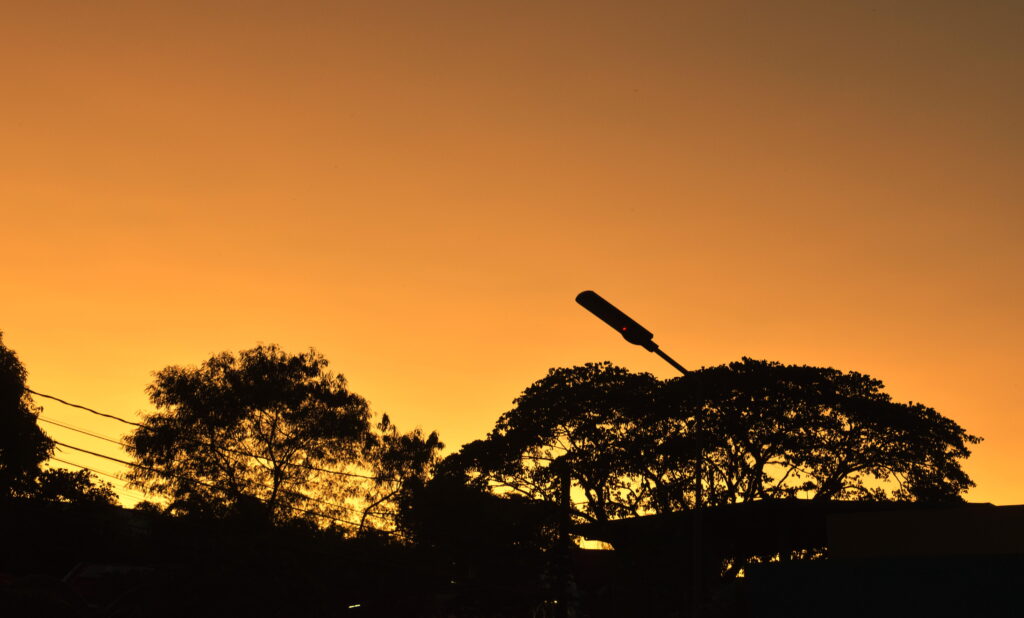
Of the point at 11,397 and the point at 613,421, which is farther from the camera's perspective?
the point at 11,397

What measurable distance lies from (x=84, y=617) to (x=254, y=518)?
26758 mm

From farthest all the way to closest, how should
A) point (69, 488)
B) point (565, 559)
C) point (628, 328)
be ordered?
point (69, 488) → point (565, 559) → point (628, 328)

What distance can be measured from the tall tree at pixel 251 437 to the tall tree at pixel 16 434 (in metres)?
4.75

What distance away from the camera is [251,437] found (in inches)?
2083

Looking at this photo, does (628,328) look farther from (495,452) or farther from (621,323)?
(495,452)

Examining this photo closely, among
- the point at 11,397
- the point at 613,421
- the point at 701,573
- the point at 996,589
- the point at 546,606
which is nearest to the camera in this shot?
the point at 701,573

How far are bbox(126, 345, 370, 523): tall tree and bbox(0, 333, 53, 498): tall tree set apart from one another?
4.75m

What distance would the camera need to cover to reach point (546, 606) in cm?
2439

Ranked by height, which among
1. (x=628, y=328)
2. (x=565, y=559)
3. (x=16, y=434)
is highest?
(x=16, y=434)

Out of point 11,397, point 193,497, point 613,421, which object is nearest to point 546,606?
point 613,421

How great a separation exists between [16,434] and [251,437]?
38.5ft

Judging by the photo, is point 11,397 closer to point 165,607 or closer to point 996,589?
point 165,607

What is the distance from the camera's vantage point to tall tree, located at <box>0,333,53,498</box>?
1901 inches

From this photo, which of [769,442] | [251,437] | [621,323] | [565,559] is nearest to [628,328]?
[621,323]
